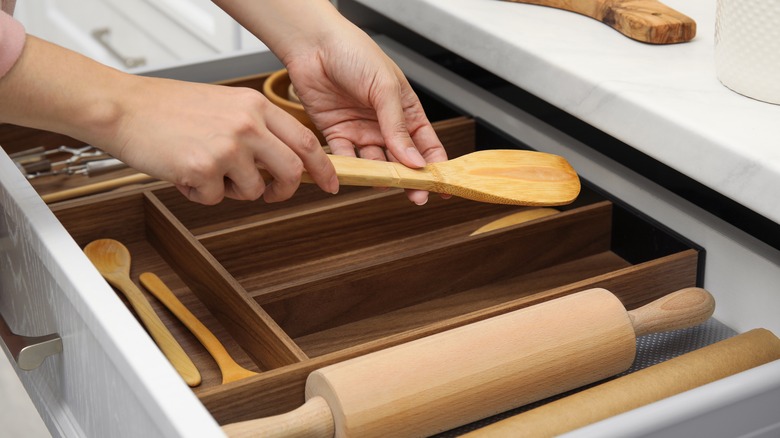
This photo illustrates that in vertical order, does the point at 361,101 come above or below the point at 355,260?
above

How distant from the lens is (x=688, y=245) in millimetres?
828

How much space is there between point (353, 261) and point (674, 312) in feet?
1.10

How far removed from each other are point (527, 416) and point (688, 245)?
0.92ft

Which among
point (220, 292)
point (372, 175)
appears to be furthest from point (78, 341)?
point (372, 175)

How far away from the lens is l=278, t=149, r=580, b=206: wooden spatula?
0.82 meters

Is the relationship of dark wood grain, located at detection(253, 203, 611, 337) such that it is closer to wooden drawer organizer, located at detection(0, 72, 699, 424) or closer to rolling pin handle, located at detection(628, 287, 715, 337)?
wooden drawer organizer, located at detection(0, 72, 699, 424)

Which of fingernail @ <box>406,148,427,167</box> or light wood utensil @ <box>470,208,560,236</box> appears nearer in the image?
fingernail @ <box>406,148,427,167</box>

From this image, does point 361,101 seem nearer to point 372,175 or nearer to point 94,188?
point 372,175

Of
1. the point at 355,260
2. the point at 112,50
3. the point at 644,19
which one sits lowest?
the point at 112,50

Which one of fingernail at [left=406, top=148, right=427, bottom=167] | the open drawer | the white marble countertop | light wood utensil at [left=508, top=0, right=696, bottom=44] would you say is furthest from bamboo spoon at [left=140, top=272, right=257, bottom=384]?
light wood utensil at [left=508, top=0, right=696, bottom=44]

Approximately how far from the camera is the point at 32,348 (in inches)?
27.6

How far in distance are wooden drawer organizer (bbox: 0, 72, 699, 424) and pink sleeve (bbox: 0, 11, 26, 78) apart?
24cm

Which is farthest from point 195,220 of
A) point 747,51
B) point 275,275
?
point 747,51

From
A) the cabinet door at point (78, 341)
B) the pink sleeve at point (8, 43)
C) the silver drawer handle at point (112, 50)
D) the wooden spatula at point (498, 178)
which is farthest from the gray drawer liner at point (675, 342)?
the silver drawer handle at point (112, 50)
